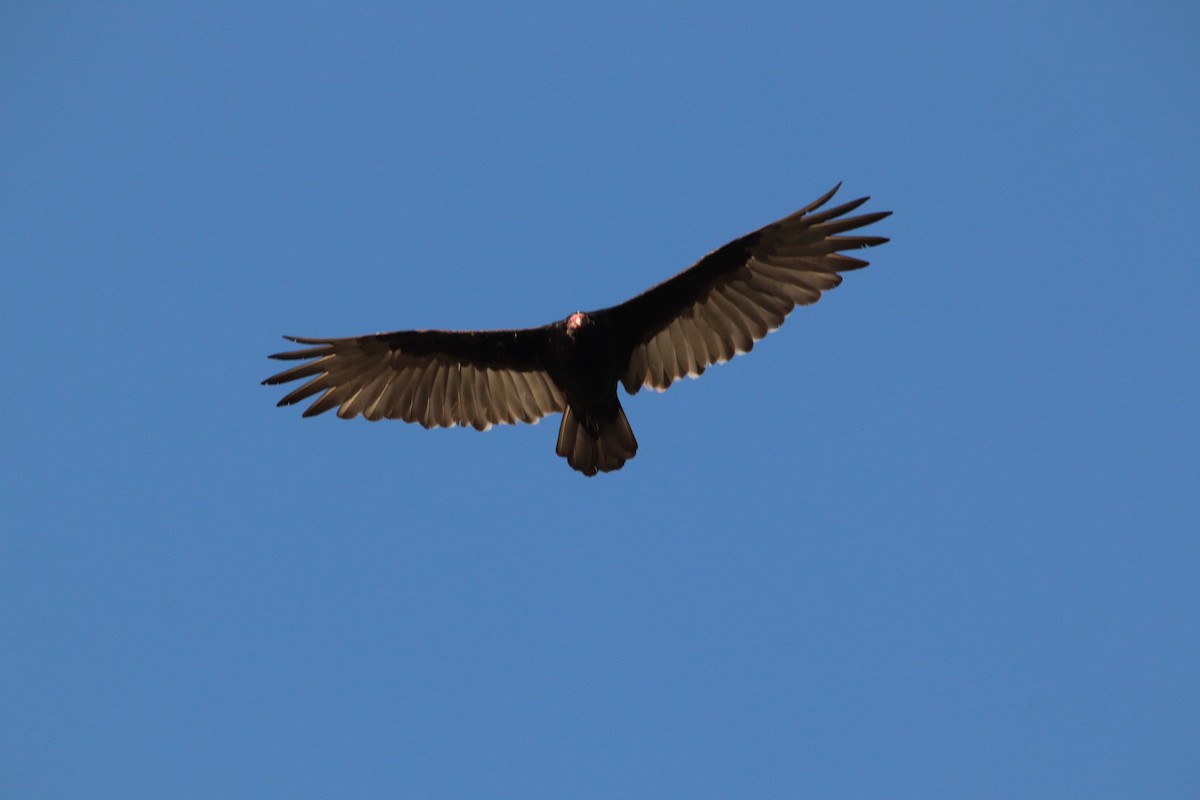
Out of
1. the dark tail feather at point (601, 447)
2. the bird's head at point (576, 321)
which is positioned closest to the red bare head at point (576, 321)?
the bird's head at point (576, 321)

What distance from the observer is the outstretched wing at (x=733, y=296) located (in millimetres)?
9898

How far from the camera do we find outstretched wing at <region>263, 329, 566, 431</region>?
11.0 m

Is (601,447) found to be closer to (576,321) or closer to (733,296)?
(576,321)

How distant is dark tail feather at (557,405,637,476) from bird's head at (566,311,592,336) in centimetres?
83

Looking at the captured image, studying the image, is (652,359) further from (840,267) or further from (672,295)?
(840,267)

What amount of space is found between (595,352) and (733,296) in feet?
4.34

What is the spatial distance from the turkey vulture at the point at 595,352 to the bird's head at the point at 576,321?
1cm

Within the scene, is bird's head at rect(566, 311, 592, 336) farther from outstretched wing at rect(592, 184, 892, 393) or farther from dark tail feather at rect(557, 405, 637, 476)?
dark tail feather at rect(557, 405, 637, 476)

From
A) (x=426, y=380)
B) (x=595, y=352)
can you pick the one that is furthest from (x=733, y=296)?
(x=426, y=380)

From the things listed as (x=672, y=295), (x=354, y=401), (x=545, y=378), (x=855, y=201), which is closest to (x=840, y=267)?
(x=855, y=201)

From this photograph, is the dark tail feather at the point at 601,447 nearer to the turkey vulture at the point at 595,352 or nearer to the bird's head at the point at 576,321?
the turkey vulture at the point at 595,352

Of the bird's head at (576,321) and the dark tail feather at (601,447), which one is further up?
the bird's head at (576,321)

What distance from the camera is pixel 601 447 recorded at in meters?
10.4

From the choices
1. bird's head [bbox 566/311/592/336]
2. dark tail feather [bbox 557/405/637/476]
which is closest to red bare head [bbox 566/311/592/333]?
bird's head [bbox 566/311/592/336]
